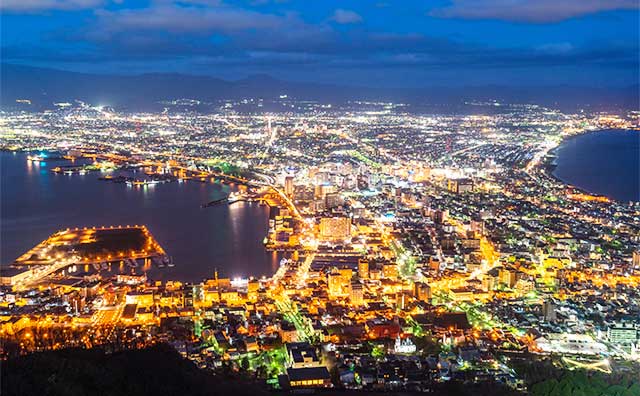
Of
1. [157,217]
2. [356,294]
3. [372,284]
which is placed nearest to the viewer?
[356,294]

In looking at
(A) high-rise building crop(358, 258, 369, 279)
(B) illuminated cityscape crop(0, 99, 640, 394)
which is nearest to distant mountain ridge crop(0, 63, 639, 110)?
(B) illuminated cityscape crop(0, 99, 640, 394)

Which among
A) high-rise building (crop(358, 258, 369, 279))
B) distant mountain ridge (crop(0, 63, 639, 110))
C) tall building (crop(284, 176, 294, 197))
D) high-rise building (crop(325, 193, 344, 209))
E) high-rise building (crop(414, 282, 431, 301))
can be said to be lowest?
high-rise building (crop(414, 282, 431, 301))

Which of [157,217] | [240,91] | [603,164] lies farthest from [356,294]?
[240,91]

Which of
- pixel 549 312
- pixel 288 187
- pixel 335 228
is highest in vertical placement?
pixel 288 187

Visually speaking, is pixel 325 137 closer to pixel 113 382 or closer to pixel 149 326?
pixel 149 326

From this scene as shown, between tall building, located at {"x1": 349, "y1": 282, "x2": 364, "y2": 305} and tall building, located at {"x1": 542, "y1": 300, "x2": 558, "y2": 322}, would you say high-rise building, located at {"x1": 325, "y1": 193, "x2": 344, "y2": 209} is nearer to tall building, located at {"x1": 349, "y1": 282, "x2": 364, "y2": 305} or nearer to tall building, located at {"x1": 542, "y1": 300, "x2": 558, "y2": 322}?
tall building, located at {"x1": 349, "y1": 282, "x2": 364, "y2": 305}

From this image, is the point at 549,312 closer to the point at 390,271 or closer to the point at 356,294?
the point at 356,294
